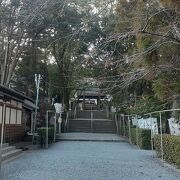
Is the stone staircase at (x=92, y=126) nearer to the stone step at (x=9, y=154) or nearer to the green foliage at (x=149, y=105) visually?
the green foliage at (x=149, y=105)

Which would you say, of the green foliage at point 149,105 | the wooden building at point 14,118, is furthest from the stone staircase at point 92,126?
the green foliage at point 149,105

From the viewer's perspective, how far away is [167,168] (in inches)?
400

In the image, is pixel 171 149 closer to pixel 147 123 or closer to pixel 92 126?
pixel 147 123

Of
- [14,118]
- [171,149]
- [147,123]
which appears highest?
[14,118]

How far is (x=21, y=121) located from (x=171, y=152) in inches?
579

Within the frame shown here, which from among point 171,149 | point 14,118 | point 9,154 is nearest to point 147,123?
point 14,118

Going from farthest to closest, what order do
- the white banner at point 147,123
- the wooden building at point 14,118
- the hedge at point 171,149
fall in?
1. the wooden building at point 14,118
2. the white banner at point 147,123
3. the hedge at point 171,149

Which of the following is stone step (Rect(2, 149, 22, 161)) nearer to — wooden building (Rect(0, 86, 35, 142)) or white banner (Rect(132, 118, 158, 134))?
wooden building (Rect(0, 86, 35, 142))

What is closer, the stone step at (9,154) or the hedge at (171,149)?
the hedge at (171,149)

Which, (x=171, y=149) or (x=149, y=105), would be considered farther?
(x=149, y=105)

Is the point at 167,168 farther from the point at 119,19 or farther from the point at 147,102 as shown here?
the point at 147,102

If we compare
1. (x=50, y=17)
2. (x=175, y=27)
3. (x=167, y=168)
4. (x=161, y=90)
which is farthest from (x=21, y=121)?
(x=175, y=27)

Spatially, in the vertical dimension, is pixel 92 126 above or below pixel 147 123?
above

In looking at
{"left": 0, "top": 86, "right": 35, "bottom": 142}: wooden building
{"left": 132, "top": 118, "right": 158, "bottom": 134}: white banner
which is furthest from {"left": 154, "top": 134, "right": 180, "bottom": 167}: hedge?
{"left": 0, "top": 86, "right": 35, "bottom": 142}: wooden building
